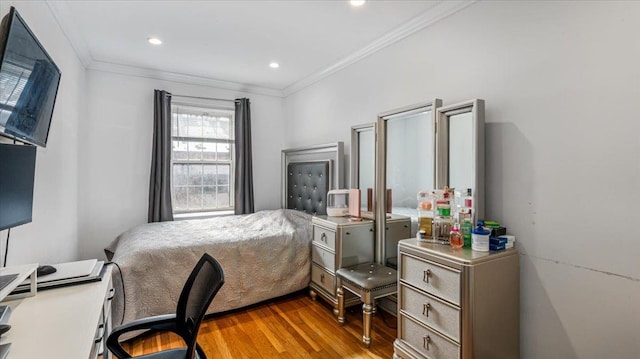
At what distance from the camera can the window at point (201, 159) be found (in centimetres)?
404

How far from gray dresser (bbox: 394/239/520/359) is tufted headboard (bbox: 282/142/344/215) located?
1.61 meters

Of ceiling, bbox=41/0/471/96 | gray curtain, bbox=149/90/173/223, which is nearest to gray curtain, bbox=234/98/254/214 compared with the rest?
ceiling, bbox=41/0/471/96

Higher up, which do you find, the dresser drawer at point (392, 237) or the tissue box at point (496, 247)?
the tissue box at point (496, 247)

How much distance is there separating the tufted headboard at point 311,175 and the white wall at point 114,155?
1725mm

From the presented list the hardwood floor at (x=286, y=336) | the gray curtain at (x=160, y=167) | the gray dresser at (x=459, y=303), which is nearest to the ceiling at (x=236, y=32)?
the gray curtain at (x=160, y=167)

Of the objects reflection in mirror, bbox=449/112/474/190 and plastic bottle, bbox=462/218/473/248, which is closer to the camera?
plastic bottle, bbox=462/218/473/248

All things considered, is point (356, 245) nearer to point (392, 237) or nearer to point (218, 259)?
point (392, 237)

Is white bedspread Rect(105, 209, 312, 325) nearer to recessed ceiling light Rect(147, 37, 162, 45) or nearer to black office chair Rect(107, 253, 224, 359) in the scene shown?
black office chair Rect(107, 253, 224, 359)

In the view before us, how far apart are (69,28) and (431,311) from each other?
3.60m

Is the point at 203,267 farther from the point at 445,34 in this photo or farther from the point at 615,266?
the point at 445,34

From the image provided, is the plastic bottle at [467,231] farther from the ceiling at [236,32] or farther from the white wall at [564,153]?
the ceiling at [236,32]

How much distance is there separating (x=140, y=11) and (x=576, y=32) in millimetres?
2948

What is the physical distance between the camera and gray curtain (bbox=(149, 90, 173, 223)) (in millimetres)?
3668

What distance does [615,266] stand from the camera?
143cm
